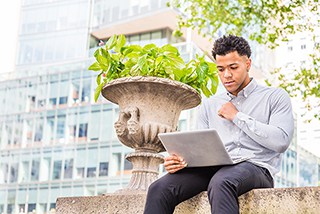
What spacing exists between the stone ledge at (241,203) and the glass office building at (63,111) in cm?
1375

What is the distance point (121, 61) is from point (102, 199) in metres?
0.99

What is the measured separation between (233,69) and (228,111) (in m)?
0.23

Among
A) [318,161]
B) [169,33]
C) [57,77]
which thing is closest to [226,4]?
[57,77]

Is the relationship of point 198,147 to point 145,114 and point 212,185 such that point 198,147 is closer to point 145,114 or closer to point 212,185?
point 212,185

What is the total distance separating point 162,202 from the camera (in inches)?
108

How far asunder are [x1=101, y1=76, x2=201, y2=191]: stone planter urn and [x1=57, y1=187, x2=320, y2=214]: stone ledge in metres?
0.33

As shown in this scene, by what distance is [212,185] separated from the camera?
2635 mm

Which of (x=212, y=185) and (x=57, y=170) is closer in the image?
(x=212, y=185)

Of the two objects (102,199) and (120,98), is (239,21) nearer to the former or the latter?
(120,98)

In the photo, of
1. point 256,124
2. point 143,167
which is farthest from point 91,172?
point 256,124

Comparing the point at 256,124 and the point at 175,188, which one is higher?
the point at 256,124

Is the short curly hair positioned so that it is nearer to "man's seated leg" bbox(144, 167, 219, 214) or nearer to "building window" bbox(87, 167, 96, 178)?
"man's seated leg" bbox(144, 167, 219, 214)

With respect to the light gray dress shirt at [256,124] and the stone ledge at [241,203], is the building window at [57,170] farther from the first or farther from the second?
the light gray dress shirt at [256,124]

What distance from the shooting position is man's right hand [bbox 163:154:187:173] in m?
2.85
